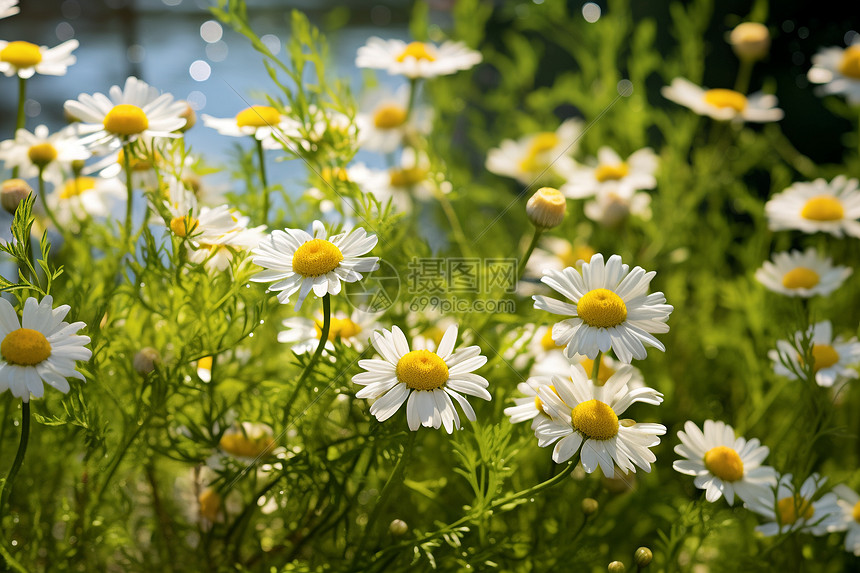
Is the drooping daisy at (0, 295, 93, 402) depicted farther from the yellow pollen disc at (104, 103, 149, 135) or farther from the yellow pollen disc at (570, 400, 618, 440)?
the yellow pollen disc at (570, 400, 618, 440)

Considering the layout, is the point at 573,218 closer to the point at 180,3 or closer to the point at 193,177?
the point at 193,177

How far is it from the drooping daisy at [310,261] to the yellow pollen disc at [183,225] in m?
0.05

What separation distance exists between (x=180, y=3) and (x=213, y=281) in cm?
61

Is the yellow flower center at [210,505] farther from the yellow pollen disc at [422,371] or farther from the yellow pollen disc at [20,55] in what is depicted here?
the yellow pollen disc at [20,55]

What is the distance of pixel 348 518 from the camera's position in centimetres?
44

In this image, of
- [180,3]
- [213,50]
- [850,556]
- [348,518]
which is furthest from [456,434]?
[180,3]

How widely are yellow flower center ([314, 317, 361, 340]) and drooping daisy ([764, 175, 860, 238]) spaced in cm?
34

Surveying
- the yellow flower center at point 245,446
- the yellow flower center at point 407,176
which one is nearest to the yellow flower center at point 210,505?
the yellow flower center at point 245,446

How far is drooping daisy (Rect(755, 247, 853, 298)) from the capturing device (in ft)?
1.79

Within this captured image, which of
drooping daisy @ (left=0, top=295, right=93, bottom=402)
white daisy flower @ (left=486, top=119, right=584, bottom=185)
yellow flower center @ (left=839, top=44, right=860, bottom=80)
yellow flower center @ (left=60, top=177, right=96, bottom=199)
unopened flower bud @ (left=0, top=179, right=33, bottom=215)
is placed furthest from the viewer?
white daisy flower @ (left=486, top=119, right=584, bottom=185)

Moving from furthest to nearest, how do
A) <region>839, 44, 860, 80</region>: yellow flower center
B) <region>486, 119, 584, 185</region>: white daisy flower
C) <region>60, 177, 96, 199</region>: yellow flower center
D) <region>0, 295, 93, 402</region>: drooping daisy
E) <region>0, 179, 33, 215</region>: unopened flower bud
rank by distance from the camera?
<region>486, 119, 584, 185</region>: white daisy flower → <region>839, 44, 860, 80</region>: yellow flower center → <region>60, 177, 96, 199</region>: yellow flower center → <region>0, 179, 33, 215</region>: unopened flower bud → <region>0, 295, 93, 402</region>: drooping daisy

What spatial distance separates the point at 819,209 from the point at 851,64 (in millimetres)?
174

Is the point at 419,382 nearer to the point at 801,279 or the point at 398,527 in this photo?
the point at 398,527

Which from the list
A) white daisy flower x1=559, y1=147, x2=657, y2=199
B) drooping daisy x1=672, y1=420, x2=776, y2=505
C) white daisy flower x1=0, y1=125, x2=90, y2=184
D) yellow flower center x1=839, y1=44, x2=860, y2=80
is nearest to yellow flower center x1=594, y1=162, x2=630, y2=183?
white daisy flower x1=559, y1=147, x2=657, y2=199
